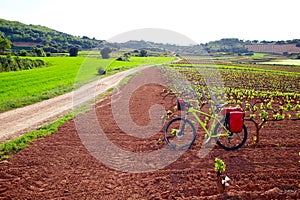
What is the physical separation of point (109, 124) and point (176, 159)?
3808mm

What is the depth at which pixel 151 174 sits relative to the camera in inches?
207

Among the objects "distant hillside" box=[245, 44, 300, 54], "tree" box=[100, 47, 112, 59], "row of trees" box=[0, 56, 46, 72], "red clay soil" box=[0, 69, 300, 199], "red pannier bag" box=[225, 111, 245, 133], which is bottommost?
"red clay soil" box=[0, 69, 300, 199]

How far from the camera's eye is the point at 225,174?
5.11 m

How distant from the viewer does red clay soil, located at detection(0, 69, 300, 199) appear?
14.9 ft

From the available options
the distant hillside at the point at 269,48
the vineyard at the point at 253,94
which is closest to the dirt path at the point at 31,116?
the vineyard at the point at 253,94

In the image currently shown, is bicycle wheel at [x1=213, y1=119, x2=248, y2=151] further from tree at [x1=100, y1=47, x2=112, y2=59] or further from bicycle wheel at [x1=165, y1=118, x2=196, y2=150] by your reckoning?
tree at [x1=100, y1=47, x2=112, y2=59]

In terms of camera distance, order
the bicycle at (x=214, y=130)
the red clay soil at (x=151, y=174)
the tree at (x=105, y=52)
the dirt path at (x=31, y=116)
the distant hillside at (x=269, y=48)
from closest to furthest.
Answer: the red clay soil at (x=151, y=174), the bicycle at (x=214, y=130), the dirt path at (x=31, y=116), the tree at (x=105, y=52), the distant hillside at (x=269, y=48)

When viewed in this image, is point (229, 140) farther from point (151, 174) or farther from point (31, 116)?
point (31, 116)

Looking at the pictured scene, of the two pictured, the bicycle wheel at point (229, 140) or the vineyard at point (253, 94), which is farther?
the vineyard at point (253, 94)

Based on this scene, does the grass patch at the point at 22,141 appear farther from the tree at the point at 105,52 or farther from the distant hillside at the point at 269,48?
the distant hillside at the point at 269,48

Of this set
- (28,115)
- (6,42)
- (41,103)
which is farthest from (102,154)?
(6,42)

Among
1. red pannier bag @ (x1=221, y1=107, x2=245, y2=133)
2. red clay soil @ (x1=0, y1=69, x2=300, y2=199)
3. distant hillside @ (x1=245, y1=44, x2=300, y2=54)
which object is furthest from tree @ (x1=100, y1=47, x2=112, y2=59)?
distant hillside @ (x1=245, y1=44, x2=300, y2=54)

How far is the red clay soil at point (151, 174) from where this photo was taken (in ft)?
14.9

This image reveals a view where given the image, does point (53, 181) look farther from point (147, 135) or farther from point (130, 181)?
point (147, 135)
